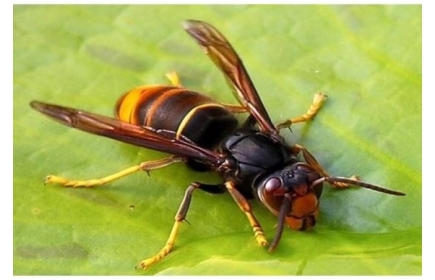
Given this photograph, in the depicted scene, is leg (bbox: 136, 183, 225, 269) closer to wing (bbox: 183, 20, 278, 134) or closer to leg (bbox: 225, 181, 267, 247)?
leg (bbox: 225, 181, 267, 247)

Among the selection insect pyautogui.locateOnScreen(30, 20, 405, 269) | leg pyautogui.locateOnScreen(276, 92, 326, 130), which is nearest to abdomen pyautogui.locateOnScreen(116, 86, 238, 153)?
insect pyautogui.locateOnScreen(30, 20, 405, 269)

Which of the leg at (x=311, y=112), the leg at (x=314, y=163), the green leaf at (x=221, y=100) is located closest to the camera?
the green leaf at (x=221, y=100)

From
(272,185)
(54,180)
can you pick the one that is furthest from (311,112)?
(54,180)

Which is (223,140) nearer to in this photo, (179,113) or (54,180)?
(179,113)

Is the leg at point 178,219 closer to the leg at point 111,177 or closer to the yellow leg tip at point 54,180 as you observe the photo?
the leg at point 111,177

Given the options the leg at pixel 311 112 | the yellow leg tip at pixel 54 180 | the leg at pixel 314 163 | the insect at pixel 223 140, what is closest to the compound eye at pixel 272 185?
the insect at pixel 223 140

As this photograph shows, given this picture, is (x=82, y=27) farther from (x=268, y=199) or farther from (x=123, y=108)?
(x=268, y=199)

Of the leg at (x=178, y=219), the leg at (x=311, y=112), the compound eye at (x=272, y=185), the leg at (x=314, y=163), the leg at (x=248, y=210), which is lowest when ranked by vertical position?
the leg at (x=178, y=219)
